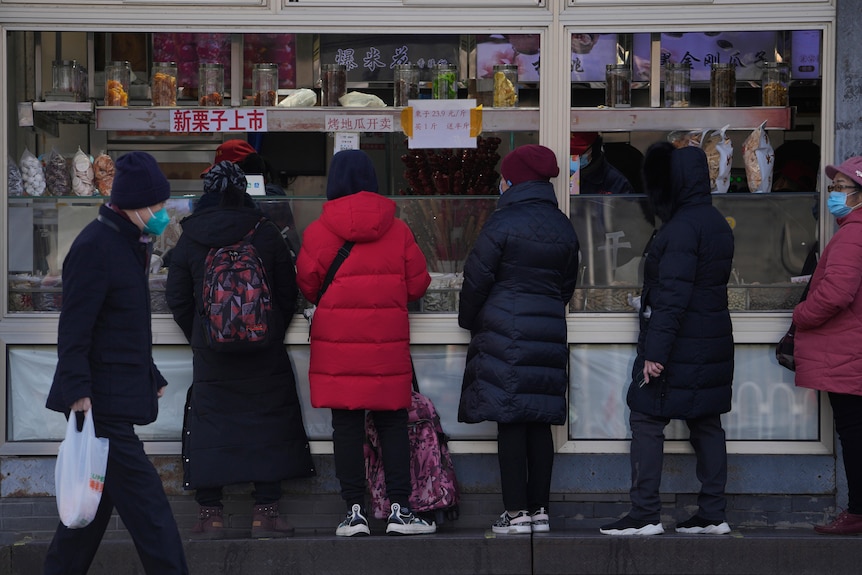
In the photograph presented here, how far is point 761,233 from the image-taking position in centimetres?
684

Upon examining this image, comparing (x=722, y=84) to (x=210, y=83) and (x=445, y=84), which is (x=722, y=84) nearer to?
(x=445, y=84)

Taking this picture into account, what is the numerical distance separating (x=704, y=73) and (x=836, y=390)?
1847 millimetres

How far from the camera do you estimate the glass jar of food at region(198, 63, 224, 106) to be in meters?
7.09

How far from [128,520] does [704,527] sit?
284 cm

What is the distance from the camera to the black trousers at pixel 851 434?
6.27 metres

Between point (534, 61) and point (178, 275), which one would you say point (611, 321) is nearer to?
point (534, 61)

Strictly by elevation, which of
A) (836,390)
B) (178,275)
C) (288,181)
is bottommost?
(836,390)

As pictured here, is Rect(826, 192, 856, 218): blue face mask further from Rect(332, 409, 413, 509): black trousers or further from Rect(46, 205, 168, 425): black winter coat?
Rect(46, 205, 168, 425): black winter coat

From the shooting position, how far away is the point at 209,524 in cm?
647

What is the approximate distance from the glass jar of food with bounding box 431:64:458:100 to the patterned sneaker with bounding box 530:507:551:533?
221 cm

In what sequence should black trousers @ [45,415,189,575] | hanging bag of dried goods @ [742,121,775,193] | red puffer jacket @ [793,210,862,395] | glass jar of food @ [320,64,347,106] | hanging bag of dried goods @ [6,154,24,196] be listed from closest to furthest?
black trousers @ [45,415,189,575] → red puffer jacket @ [793,210,862,395] → hanging bag of dried goods @ [6,154,24,196] → hanging bag of dried goods @ [742,121,775,193] → glass jar of food @ [320,64,347,106]

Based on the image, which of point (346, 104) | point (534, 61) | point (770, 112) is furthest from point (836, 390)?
point (346, 104)

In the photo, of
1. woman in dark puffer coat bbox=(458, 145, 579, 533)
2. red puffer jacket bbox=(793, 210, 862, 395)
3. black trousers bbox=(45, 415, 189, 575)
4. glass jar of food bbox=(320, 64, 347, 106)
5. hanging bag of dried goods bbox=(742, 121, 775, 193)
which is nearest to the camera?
black trousers bbox=(45, 415, 189, 575)

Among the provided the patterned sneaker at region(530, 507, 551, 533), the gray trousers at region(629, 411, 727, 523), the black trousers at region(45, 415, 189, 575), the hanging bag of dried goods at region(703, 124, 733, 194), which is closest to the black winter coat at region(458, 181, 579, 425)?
the gray trousers at region(629, 411, 727, 523)
